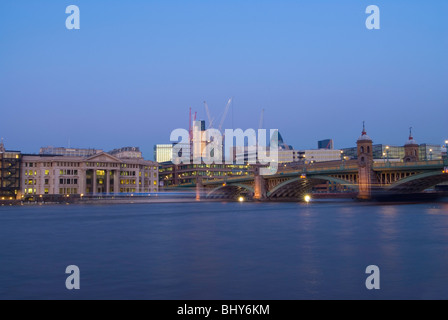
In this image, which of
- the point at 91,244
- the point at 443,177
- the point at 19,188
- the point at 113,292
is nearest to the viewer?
the point at 113,292

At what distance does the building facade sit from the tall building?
2.18 m

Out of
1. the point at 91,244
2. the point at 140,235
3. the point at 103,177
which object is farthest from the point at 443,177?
the point at 103,177

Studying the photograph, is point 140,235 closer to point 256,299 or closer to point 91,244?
point 91,244

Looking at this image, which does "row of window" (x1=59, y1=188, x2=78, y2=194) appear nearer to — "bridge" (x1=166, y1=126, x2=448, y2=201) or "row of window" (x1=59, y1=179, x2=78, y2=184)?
"row of window" (x1=59, y1=179, x2=78, y2=184)

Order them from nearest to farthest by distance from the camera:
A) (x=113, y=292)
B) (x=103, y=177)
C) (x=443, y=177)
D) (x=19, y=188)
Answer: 1. (x=113, y=292)
2. (x=443, y=177)
3. (x=19, y=188)
4. (x=103, y=177)

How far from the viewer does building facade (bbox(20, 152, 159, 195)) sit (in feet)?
519

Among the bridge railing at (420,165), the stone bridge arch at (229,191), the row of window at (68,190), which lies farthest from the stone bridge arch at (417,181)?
the row of window at (68,190)

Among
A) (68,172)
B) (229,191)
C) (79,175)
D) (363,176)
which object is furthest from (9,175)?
(363,176)

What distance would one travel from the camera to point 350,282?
1819 centimetres

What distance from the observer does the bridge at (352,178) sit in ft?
264

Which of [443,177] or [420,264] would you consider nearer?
[420,264]

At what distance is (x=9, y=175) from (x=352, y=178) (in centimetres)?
11296
